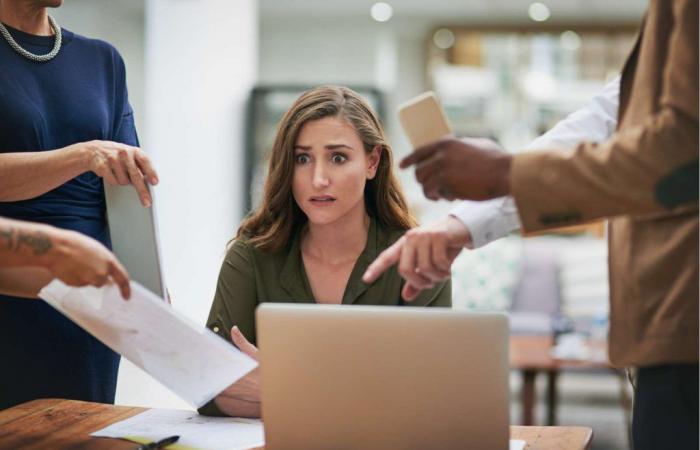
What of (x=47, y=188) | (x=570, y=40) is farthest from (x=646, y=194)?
(x=570, y=40)

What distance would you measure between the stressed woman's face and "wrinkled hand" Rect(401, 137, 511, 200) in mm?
800

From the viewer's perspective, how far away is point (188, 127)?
6.02 m

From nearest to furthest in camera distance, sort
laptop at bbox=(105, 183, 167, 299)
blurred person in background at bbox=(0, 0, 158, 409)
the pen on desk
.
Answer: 1. the pen on desk
2. laptop at bbox=(105, 183, 167, 299)
3. blurred person in background at bbox=(0, 0, 158, 409)

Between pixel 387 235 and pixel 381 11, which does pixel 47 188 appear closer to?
pixel 387 235

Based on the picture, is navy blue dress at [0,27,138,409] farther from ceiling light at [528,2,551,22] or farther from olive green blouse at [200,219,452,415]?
ceiling light at [528,2,551,22]

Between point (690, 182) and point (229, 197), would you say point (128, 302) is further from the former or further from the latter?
point (229, 197)

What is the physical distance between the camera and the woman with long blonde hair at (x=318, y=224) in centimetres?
222

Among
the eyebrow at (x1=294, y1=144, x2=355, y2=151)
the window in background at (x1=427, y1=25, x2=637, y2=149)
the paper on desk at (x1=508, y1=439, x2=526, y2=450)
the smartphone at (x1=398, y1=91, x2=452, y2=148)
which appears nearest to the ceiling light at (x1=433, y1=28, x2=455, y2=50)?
the window in background at (x1=427, y1=25, x2=637, y2=149)

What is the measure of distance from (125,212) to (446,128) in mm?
782

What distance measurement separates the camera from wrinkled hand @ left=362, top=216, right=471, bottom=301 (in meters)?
1.62

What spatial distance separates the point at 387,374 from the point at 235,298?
89 cm

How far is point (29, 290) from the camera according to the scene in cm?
200

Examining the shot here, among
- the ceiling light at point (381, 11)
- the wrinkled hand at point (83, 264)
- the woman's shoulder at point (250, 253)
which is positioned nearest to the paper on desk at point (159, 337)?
the wrinkled hand at point (83, 264)

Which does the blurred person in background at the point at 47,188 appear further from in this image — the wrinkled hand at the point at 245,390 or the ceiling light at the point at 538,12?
the ceiling light at the point at 538,12
